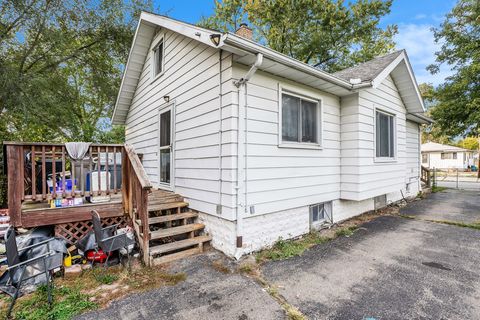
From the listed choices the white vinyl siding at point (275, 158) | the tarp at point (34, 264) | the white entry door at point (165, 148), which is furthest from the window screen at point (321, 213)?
the tarp at point (34, 264)

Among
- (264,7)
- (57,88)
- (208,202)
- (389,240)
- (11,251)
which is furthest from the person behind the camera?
(264,7)

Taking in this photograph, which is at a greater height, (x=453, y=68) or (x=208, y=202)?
(x=453, y=68)

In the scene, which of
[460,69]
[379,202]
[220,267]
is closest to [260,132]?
[220,267]

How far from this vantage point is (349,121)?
5.74 metres

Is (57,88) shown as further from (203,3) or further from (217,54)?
(203,3)

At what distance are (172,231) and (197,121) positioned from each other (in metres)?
2.19

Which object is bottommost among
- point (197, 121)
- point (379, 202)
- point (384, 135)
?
point (379, 202)

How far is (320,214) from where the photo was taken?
18.4 ft

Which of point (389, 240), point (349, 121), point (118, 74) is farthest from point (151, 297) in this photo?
point (118, 74)

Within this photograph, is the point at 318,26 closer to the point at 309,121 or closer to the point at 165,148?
the point at 309,121

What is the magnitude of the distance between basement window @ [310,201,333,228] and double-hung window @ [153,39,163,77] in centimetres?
566

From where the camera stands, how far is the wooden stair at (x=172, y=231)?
3898 millimetres

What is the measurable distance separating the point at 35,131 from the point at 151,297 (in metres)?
12.8

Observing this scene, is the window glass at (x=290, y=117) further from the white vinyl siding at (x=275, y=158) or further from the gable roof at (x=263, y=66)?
the gable roof at (x=263, y=66)
